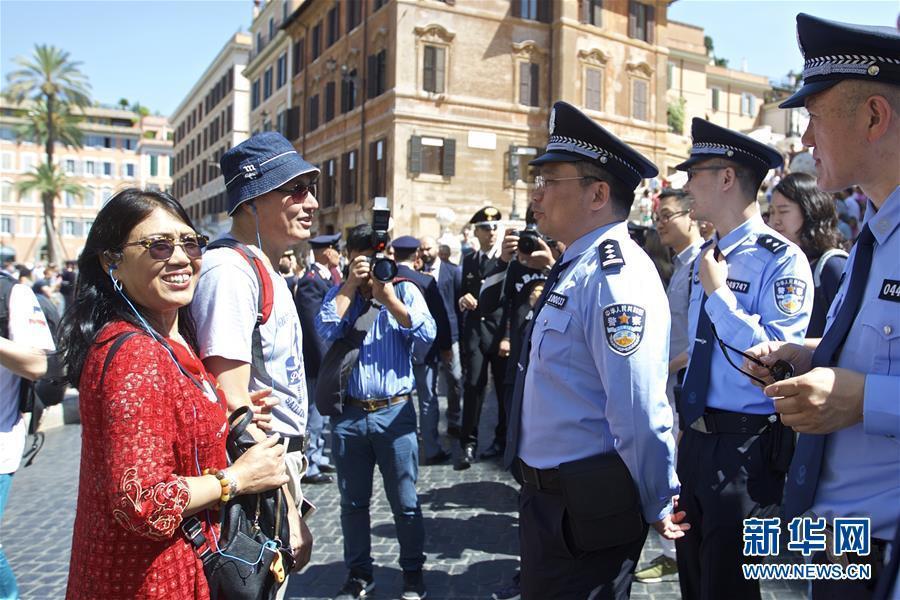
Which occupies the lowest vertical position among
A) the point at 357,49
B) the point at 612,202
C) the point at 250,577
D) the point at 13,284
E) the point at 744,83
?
the point at 250,577

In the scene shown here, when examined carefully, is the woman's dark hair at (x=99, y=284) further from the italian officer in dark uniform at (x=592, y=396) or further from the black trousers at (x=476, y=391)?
the black trousers at (x=476, y=391)

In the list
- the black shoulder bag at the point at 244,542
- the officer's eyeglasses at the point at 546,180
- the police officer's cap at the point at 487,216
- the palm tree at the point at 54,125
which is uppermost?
the palm tree at the point at 54,125

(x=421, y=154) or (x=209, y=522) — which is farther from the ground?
(x=421, y=154)

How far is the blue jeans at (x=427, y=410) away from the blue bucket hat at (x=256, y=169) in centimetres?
474

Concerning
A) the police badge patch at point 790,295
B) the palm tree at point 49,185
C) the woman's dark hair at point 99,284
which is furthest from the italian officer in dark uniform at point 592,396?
the palm tree at point 49,185

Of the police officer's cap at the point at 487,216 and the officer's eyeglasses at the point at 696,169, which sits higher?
the police officer's cap at the point at 487,216

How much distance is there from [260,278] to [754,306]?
2.16m

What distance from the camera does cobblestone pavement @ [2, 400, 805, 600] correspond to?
4402mm

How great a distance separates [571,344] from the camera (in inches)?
100

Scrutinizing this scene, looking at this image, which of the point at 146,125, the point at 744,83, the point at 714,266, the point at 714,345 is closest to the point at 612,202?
the point at 714,266

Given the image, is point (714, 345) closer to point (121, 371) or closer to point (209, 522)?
point (209, 522)

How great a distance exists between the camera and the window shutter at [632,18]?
98.2 ft

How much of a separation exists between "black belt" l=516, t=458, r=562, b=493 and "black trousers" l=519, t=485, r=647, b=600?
0.10ft

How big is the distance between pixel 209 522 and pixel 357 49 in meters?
29.9
